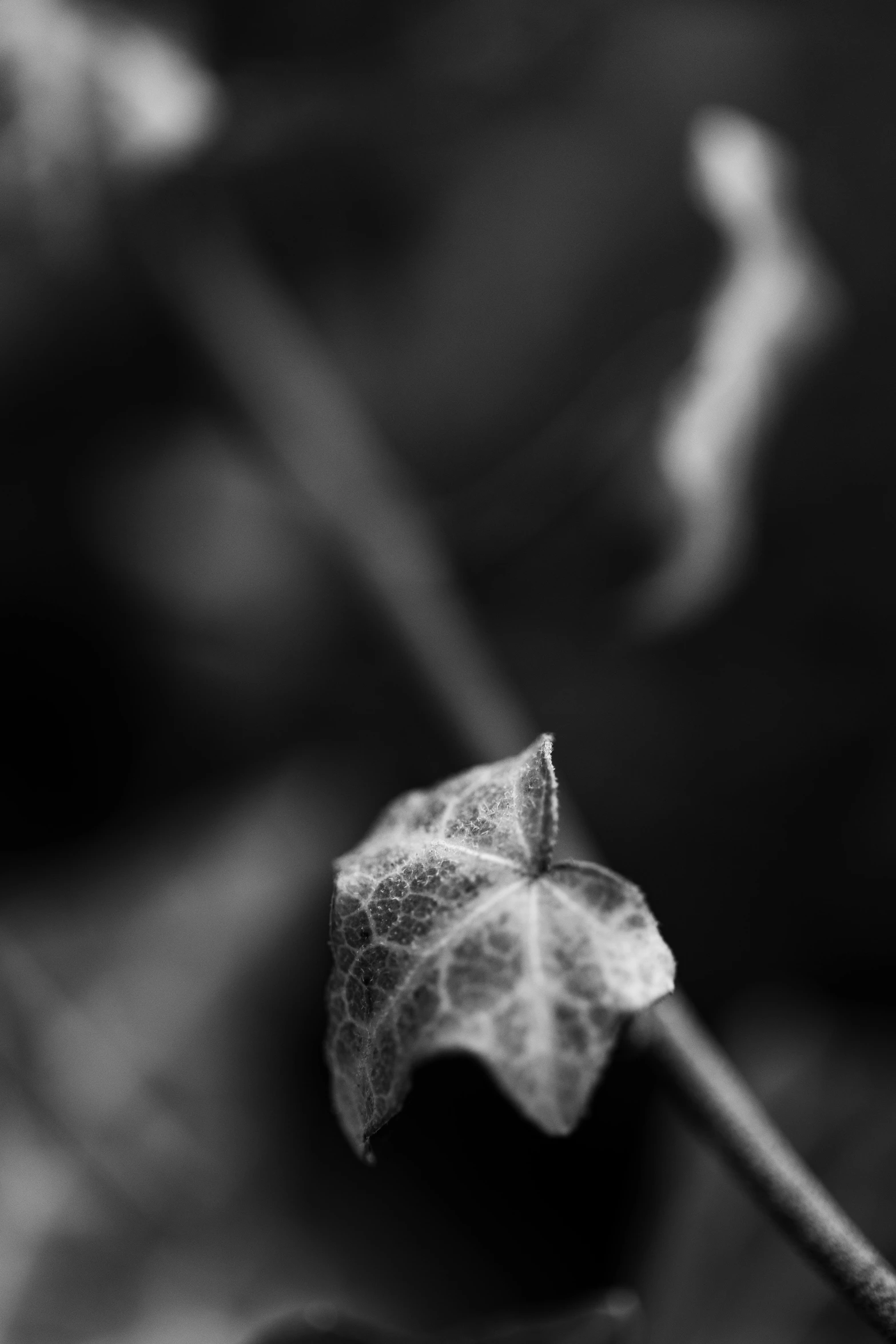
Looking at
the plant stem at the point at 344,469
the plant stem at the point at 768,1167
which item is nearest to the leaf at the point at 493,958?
the plant stem at the point at 768,1167

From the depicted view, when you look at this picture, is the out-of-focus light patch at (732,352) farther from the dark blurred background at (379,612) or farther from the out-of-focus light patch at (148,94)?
the out-of-focus light patch at (148,94)

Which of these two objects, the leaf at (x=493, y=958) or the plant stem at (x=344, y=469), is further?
the plant stem at (x=344, y=469)

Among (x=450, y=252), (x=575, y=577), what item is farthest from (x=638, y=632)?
(x=450, y=252)

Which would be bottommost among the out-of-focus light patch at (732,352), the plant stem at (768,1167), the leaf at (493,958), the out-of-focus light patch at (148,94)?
the plant stem at (768,1167)

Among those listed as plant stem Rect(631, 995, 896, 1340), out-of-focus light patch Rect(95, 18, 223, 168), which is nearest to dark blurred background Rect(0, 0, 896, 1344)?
out-of-focus light patch Rect(95, 18, 223, 168)

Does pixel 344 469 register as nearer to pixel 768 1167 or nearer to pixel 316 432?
pixel 316 432

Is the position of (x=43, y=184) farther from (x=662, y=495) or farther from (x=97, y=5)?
(x=662, y=495)

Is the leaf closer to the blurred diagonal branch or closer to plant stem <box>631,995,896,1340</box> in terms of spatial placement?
plant stem <box>631,995,896,1340</box>
